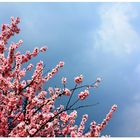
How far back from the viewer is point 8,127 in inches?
381

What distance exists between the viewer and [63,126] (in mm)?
11000

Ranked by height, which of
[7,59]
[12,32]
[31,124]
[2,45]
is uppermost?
[12,32]

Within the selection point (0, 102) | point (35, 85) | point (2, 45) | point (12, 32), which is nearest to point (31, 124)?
point (0, 102)

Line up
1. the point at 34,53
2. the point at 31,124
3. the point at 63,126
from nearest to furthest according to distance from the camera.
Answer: the point at 31,124
the point at 63,126
the point at 34,53

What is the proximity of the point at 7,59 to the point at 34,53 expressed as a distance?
2152mm

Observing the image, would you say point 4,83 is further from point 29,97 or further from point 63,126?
point 63,126

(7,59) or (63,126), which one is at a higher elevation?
(7,59)

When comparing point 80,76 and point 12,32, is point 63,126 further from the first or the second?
point 12,32

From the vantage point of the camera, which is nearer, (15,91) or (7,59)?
(15,91)

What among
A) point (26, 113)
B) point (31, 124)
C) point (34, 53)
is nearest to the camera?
point (31, 124)

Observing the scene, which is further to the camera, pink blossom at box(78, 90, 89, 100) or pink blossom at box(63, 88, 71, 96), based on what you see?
pink blossom at box(78, 90, 89, 100)

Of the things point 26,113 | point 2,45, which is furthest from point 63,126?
point 2,45

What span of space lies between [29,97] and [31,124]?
1134 mm

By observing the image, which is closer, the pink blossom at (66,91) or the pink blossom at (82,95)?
the pink blossom at (66,91)
